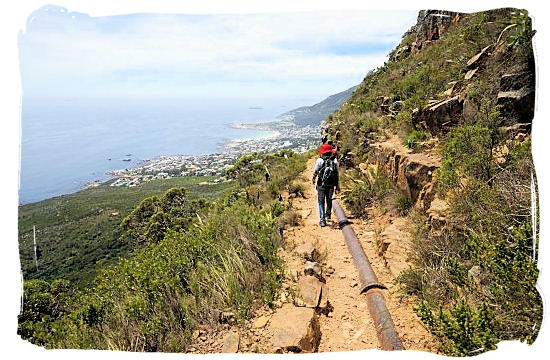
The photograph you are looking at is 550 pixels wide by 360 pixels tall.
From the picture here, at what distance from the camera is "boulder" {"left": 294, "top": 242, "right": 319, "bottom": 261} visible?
191 inches

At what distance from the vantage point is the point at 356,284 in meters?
4.37

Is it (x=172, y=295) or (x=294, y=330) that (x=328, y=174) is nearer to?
(x=172, y=295)

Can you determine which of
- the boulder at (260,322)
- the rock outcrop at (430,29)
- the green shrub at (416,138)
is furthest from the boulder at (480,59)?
the rock outcrop at (430,29)

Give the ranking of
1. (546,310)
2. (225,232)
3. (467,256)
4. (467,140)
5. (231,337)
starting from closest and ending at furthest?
(546,310), (231,337), (467,256), (467,140), (225,232)

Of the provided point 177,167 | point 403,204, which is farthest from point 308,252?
point 177,167

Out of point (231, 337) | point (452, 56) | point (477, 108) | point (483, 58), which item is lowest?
point (231, 337)

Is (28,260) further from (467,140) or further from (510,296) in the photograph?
(467,140)

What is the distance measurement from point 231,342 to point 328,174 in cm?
458

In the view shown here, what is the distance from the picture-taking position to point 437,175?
15.2ft

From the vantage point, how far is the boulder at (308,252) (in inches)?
191

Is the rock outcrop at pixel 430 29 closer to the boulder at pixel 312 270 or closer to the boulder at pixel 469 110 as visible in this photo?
the boulder at pixel 469 110

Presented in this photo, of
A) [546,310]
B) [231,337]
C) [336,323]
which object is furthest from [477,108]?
[231,337]

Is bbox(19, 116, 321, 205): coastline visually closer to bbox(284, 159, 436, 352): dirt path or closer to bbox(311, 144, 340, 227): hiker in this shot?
bbox(284, 159, 436, 352): dirt path

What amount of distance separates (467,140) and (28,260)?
200 inches
